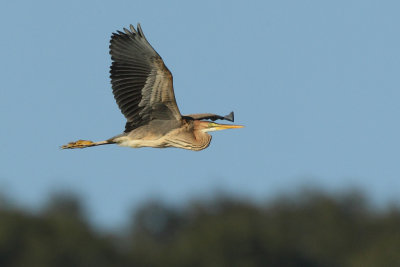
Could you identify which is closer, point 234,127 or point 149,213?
point 234,127

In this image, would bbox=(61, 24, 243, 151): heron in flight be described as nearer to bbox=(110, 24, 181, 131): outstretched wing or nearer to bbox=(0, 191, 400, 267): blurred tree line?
bbox=(110, 24, 181, 131): outstretched wing

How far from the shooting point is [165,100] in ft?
50.3

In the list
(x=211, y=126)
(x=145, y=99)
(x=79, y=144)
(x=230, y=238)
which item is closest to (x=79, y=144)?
(x=79, y=144)

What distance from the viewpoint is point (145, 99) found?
50.7 feet

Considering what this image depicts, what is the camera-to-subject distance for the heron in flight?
1521 centimetres

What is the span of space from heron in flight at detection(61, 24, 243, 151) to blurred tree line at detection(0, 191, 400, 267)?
23.2 m

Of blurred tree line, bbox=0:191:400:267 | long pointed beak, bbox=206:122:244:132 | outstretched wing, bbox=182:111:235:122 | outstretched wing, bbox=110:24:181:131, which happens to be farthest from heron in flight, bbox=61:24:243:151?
blurred tree line, bbox=0:191:400:267

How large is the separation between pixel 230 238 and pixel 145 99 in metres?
26.6

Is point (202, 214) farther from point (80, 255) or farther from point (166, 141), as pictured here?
point (166, 141)

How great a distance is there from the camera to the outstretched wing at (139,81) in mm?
15180

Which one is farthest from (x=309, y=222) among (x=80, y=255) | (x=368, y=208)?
(x=80, y=255)

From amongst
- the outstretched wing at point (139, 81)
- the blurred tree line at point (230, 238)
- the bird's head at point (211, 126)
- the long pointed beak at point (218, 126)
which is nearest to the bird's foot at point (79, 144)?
the outstretched wing at point (139, 81)

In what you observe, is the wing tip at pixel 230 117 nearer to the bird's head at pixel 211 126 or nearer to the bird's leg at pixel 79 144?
the bird's head at pixel 211 126

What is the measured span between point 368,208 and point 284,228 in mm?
8579
